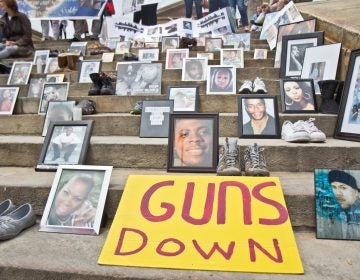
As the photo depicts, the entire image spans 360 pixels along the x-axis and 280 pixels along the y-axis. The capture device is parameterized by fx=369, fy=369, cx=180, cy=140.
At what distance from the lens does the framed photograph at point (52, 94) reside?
304 centimetres

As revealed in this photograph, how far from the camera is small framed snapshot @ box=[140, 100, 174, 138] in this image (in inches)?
96.8

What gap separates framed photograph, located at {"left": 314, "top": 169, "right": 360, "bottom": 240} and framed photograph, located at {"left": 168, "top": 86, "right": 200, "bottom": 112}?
1344 millimetres

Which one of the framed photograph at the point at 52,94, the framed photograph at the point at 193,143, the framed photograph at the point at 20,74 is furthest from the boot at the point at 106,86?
Answer: the framed photograph at the point at 193,143

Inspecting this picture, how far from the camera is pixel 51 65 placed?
14.9 feet

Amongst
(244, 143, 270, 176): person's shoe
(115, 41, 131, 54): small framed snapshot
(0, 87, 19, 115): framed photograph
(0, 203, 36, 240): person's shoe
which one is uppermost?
(115, 41, 131, 54): small framed snapshot

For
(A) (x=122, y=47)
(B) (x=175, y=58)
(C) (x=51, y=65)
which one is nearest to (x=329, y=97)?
(B) (x=175, y=58)

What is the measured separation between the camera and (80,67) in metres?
3.94

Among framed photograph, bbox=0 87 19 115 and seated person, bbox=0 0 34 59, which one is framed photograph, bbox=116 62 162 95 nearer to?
framed photograph, bbox=0 87 19 115

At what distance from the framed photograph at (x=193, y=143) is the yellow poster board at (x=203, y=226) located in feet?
0.66

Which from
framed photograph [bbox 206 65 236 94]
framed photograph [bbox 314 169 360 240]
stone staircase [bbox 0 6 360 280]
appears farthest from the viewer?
framed photograph [bbox 206 65 236 94]

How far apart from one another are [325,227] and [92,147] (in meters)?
1.35

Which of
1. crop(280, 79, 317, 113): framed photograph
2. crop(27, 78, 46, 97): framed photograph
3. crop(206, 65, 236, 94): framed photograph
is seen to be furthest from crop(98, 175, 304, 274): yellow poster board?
crop(27, 78, 46, 97): framed photograph

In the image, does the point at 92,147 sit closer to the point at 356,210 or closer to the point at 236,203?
the point at 236,203

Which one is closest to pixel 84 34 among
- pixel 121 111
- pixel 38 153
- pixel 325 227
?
pixel 121 111
